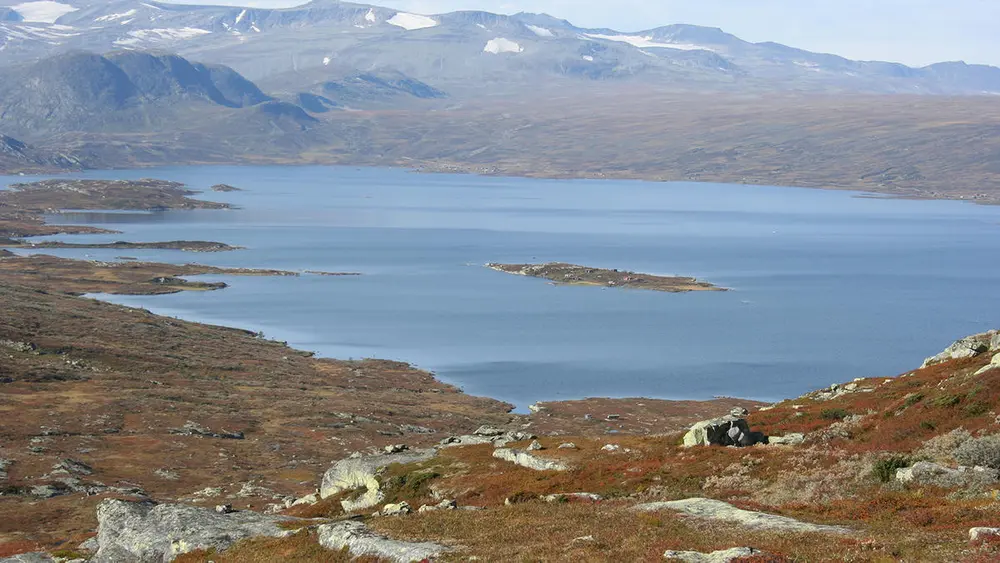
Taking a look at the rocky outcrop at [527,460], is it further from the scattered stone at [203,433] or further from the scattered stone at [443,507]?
the scattered stone at [203,433]

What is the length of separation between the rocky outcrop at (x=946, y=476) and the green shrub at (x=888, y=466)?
0.45m

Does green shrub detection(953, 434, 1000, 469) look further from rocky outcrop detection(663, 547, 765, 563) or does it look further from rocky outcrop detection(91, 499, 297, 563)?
rocky outcrop detection(91, 499, 297, 563)

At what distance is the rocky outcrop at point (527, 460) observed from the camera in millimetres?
45219

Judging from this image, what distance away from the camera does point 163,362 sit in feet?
416

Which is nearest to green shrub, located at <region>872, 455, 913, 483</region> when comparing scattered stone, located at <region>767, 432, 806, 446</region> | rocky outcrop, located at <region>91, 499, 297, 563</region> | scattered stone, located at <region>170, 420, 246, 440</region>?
scattered stone, located at <region>767, 432, 806, 446</region>

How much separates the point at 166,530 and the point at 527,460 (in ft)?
53.0

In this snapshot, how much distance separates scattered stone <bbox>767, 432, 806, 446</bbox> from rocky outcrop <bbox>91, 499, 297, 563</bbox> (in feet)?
63.0

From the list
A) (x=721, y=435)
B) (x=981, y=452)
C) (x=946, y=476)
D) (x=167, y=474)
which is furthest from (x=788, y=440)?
(x=167, y=474)

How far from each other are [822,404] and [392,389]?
3048 inches

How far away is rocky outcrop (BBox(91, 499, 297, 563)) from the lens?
116ft

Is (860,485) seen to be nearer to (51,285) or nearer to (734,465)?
(734,465)

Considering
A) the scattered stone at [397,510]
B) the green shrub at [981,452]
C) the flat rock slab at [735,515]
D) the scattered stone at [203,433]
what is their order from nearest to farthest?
the flat rock slab at [735,515]
the green shrub at [981,452]
the scattered stone at [397,510]
the scattered stone at [203,433]

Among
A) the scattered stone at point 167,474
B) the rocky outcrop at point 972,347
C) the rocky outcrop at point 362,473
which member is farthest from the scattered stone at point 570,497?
the scattered stone at point 167,474

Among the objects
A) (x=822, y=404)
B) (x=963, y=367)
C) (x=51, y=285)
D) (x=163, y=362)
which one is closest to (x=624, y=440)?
(x=822, y=404)
